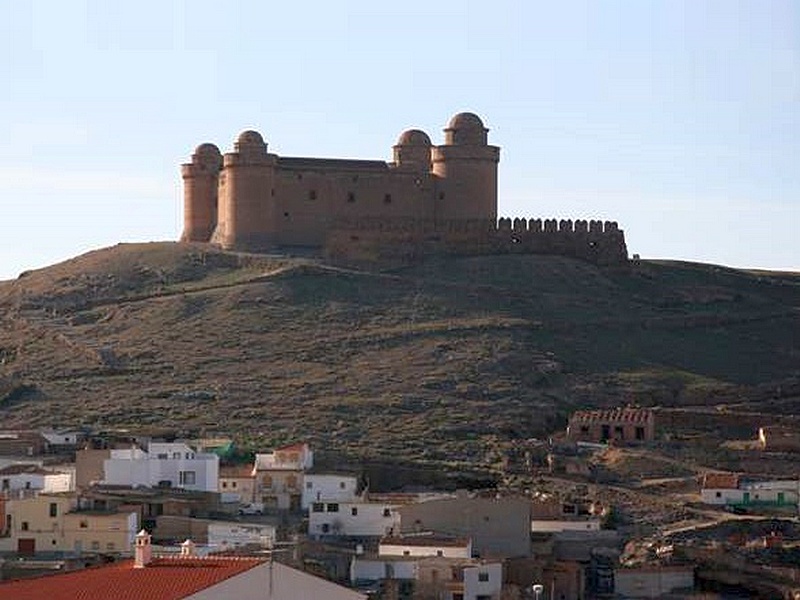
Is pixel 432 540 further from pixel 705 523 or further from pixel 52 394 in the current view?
pixel 52 394

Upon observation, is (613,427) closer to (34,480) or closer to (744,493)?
(744,493)

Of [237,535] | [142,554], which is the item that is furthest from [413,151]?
[142,554]

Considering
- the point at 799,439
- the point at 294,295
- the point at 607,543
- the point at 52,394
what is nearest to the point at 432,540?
the point at 607,543

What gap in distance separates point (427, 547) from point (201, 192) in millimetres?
37964

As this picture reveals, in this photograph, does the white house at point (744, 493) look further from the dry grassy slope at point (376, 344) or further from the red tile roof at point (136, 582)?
the red tile roof at point (136, 582)

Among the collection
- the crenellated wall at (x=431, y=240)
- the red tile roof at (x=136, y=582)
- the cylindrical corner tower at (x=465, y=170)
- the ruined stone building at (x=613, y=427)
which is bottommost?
the red tile roof at (x=136, y=582)

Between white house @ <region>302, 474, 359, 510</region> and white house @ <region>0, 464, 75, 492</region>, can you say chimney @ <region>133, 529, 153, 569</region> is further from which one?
white house @ <region>302, 474, 359, 510</region>

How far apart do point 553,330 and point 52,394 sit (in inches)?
600

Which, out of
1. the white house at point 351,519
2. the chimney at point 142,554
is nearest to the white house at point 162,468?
the white house at point 351,519

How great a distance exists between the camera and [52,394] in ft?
253

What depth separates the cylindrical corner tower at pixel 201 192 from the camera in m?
91.4

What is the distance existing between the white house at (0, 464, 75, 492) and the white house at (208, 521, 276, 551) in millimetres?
6036

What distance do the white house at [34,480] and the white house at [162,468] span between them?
98cm

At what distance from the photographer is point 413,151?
90.3 meters
